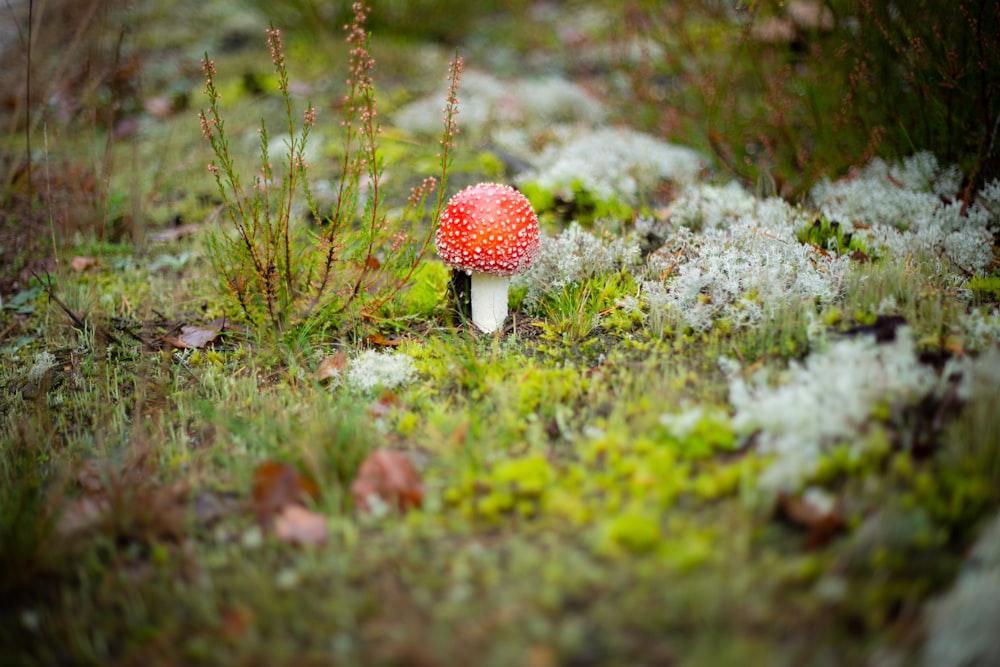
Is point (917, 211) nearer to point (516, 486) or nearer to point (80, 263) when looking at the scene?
point (516, 486)

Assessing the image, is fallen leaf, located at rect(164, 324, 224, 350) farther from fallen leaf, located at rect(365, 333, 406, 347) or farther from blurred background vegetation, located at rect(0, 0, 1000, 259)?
fallen leaf, located at rect(365, 333, 406, 347)

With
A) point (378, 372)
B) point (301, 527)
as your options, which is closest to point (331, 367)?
point (378, 372)

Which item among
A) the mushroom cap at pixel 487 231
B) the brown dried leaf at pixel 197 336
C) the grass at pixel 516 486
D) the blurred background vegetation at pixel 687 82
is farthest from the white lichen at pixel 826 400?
the brown dried leaf at pixel 197 336

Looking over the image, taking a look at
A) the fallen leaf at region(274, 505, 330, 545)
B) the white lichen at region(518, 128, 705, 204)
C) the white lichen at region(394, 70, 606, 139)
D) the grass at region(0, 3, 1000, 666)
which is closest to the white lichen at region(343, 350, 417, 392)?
the grass at region(0, 3, 1000, 666)

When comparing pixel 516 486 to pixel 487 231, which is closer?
pixel 516 486

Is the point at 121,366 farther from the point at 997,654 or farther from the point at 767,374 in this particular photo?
the point at 997,654
